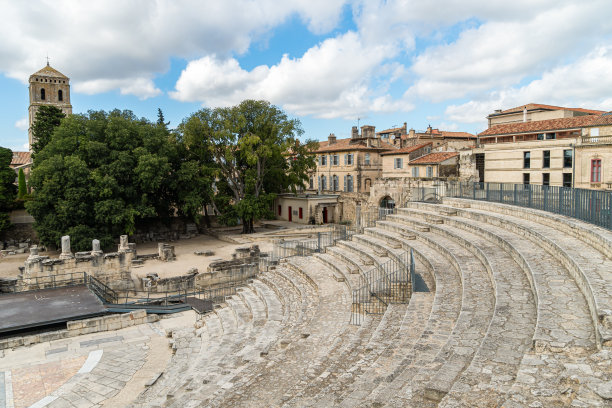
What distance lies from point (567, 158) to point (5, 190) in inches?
1744

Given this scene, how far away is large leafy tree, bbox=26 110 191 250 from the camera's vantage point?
2789 cm

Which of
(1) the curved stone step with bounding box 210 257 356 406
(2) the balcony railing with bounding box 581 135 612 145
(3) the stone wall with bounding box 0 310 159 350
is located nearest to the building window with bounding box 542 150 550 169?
(2) the balcony railing with bounding box 581 135 612 145

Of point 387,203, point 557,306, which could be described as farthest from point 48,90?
point 557,306

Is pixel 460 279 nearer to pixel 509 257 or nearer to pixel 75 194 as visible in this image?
pixel 509 257

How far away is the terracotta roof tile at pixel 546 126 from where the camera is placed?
1257 inches

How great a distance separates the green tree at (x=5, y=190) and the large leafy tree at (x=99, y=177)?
420cm

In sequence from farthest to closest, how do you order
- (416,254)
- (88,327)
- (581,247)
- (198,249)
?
(198,249), (88,327), (416,254), (581,247)

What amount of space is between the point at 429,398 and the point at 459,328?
7.94 ft

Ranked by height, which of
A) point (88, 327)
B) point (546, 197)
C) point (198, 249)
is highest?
point (546, 197)

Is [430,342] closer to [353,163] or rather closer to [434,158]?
[434,158]

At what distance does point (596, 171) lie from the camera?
28484mm

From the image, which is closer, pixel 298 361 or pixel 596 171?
pixel 298 361

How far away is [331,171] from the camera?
48875 millimetres

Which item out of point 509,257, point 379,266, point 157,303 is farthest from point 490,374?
point 157,303
